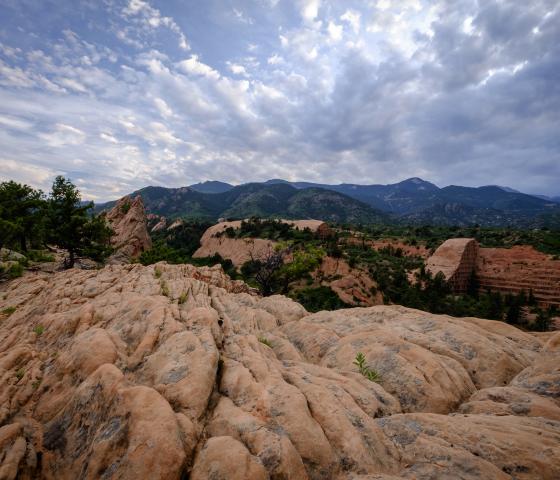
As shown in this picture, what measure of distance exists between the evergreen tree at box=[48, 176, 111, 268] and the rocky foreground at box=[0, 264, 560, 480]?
24418mm

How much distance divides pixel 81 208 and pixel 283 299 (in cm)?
3020

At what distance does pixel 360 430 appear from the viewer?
671 centimetres

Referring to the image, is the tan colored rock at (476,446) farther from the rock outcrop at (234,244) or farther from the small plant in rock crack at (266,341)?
the rock outcrop at (234,244)

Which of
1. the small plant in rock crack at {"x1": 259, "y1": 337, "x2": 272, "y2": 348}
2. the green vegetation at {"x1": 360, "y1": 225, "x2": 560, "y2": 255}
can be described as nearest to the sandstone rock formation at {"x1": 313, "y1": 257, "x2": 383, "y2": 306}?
the green vegetation at {"x1": 360, "y1": 225, "x2": 560, "y2": 255}

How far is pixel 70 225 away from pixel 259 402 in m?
35.1

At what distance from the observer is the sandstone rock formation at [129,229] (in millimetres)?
53356

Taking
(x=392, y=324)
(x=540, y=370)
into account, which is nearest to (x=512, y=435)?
(x=540, y=370)

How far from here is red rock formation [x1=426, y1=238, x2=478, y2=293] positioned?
55812 mm

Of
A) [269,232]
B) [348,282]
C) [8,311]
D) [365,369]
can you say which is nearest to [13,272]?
[8,311]

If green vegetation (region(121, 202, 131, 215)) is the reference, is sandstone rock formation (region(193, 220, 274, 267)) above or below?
below

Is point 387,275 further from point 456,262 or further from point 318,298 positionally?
point 318,298

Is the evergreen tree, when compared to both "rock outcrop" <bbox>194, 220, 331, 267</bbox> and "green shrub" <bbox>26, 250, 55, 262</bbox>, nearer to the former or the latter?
"green shrub" <bbox>26, 250, 55, 262</bbox>

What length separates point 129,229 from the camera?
189 ft

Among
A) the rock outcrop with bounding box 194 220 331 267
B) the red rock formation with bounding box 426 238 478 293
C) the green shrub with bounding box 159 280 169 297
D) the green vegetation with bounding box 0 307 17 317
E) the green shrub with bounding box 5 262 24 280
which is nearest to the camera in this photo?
the green shrub with bounding box 159 280 169 297
